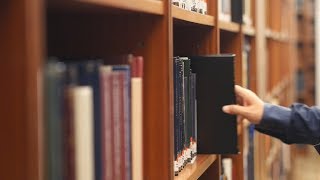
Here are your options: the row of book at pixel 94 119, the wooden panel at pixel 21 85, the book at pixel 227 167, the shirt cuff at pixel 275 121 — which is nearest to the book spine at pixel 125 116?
the row of book at pixel 94 119

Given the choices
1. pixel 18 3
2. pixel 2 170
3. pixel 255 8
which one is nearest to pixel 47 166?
pixel 2 170

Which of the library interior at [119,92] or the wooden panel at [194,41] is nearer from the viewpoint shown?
the library interior at [119,92]

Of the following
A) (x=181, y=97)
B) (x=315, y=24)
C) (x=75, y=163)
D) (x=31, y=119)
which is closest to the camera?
(x=31, y=119)

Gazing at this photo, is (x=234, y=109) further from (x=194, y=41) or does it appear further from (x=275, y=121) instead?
(x=194, y=41)

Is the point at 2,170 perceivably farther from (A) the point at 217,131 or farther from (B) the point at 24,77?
(A) the point at 217,131

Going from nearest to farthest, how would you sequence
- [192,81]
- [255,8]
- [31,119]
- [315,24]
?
[31,119], [192,81], [255,8], [315,24]

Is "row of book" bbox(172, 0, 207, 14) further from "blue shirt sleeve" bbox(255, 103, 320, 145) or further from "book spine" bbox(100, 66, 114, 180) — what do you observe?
"book spine" bbox(100, 66, 114, 180)

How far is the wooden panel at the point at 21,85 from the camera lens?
0.59 m

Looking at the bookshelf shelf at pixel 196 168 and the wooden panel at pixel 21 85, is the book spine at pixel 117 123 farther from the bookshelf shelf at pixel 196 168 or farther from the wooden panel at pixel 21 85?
the bookshelf shelf at pixel 196 168

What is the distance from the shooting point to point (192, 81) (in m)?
1.40

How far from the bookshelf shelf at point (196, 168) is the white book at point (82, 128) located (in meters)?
0.50

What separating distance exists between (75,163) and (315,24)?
272 inches

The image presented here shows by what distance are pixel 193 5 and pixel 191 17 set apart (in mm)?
157

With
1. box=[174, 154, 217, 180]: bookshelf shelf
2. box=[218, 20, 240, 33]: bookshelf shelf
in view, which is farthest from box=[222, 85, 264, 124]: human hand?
box=[218, 20, 240, 33]: bookshelf shelf
